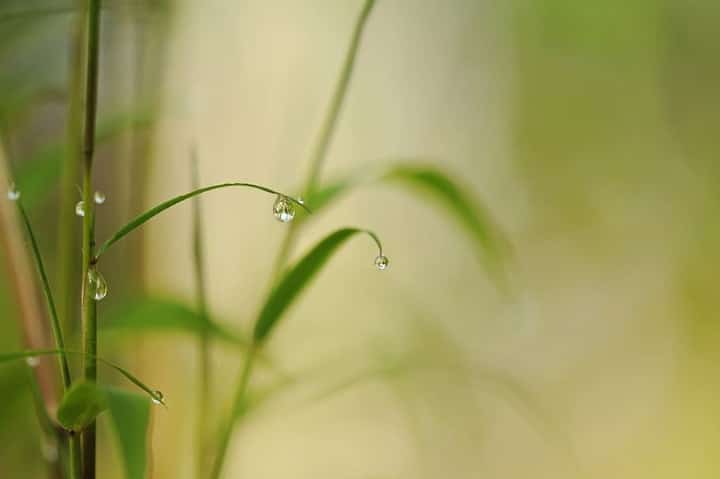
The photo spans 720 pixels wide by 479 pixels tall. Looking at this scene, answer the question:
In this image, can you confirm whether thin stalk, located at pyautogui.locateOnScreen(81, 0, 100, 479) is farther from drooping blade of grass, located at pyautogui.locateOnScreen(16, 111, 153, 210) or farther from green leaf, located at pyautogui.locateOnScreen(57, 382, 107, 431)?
drooping blade of grass, located at pyautogui.locateOnScreen(16, 111, 153, 210)

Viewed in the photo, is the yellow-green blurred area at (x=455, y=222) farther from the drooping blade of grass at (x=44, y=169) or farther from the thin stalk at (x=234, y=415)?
the thin stalk at (x=234, y=415)

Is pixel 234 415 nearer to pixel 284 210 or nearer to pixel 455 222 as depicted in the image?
pixel 284 210

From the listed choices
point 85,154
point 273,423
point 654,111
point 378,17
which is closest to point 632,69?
point 654,111

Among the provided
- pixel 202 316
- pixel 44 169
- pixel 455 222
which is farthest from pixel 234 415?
pixel 455 222

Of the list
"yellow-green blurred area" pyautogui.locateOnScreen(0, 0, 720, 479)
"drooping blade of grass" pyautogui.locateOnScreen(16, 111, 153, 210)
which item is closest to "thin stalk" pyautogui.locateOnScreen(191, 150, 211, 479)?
"drooping blade of grass" pyautogui.locateOnScreen(16, 111, 153, 210)

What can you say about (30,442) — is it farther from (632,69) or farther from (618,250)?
(632,69)

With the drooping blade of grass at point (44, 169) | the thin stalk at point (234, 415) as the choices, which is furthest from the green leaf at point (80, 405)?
the drooping blade of grass at point (44, 169)
